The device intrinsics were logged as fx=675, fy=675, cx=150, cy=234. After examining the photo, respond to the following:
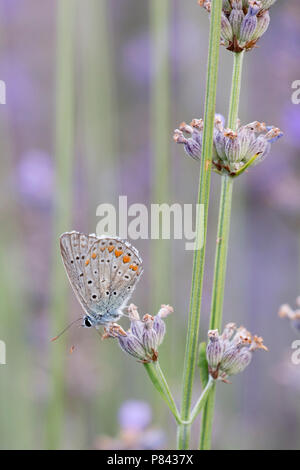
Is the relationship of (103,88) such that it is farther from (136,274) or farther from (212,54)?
(212,54)

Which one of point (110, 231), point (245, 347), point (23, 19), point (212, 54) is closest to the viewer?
point (212, 54)

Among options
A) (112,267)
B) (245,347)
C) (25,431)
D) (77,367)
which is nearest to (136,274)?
(112,267)

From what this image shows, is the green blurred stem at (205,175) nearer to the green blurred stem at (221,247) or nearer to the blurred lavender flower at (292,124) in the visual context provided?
the green blurred stem at (221,247)

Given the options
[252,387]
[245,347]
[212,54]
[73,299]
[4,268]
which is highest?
[212,54]

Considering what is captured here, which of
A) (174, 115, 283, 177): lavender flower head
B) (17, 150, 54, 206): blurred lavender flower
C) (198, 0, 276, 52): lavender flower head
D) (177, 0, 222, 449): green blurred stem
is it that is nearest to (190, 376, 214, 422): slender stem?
(177, 0, 222, 449): green blurred stem

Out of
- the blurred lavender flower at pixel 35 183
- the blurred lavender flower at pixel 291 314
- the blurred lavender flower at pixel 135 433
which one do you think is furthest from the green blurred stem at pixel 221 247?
the blurred lavender flower at pixel 35 183
